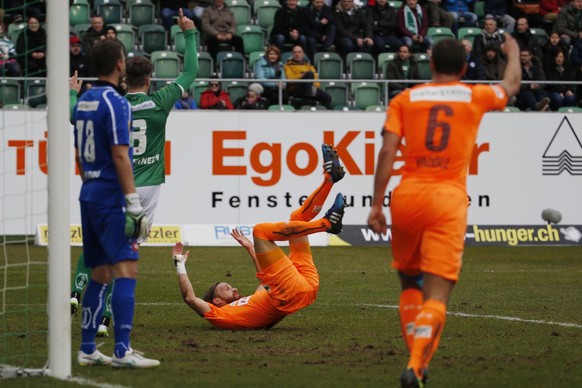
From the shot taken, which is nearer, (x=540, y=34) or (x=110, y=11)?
(x=110, y=11)

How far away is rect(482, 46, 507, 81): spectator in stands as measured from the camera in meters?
25.2

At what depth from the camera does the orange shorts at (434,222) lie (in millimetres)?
7398

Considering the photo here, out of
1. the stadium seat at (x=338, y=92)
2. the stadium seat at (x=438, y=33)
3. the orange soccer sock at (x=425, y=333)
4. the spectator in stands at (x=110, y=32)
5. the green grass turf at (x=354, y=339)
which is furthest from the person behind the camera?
the stadium seat at (x=438, y=33)

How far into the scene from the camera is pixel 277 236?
11008 millimetres

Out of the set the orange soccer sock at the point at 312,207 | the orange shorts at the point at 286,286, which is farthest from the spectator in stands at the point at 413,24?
the orange shorts at the point at 286,286

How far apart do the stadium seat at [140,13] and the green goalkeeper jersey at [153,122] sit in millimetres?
16074

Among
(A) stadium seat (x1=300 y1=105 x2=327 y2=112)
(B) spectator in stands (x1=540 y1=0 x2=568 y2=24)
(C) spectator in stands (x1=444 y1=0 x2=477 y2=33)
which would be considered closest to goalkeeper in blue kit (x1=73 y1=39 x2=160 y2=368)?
(A) stadium seat (x1=300 y1=105 x2=327 y2=112)

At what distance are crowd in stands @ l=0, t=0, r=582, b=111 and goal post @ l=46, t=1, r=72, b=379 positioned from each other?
49.4ft

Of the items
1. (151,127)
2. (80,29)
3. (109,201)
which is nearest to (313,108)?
(80,29)

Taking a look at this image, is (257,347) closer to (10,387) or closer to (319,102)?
(10,387)

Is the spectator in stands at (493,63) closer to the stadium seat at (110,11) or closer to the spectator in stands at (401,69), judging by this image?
the spectator in stands at (401,69)

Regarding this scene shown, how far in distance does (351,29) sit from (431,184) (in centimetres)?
1905

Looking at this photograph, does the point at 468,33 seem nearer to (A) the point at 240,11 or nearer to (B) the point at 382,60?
(B) the point at 382,60

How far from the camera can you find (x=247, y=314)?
1099 centimetres
